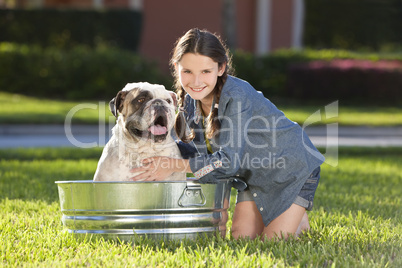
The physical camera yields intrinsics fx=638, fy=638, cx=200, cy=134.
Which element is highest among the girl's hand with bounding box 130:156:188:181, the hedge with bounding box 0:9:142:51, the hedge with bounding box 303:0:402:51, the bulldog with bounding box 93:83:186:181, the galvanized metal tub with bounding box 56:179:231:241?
the hedge with bounding box 303:0:402:51

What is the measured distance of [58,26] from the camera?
17.5 m

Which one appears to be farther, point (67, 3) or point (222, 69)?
point (67, 3)

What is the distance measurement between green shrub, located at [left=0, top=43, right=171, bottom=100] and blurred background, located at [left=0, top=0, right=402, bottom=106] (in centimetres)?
2

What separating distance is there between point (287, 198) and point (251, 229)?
347 mm

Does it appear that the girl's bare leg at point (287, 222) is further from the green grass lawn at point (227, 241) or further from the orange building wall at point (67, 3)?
the orange building wall at point (67, 3)

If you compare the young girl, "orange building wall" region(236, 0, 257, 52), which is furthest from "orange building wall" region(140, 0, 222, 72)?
the young girl

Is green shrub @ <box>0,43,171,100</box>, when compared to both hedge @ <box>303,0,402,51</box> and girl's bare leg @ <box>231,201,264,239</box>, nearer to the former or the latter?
girl's bare leg @ <box>231,201,264,239</box>

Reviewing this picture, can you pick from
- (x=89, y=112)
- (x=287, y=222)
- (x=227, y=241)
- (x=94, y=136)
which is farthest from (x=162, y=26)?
(x=227, y=241)

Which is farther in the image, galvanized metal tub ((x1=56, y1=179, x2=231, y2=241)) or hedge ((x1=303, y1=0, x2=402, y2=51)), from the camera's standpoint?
hedge ((x1=303, y1=0, x2=402, y2=51))

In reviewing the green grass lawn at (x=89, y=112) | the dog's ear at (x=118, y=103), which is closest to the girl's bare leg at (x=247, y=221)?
the dog's ear at (x=118, y=103)

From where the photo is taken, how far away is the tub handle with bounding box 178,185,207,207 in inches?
143

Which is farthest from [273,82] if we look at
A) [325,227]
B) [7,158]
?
[325,227]

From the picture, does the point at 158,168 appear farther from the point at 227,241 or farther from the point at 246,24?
the point at 246,24

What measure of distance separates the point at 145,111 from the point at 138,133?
0.14 metres
